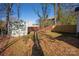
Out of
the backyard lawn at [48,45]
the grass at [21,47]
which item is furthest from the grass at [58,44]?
the grass at [21,47]

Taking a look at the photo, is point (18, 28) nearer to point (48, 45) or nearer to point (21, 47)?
point (21, 47)

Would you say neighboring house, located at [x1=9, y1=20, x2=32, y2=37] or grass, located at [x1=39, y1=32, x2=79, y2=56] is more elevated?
neighboring house, located at [x1=9, y1=20, x2=32, y2=37]

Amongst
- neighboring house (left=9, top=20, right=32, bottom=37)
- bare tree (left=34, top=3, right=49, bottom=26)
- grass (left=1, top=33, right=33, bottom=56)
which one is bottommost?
grass (left=1, top=33, right=33, bottom=56)

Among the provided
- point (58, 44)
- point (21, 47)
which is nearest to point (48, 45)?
point (58, 44)

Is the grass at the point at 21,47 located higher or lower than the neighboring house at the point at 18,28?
lower

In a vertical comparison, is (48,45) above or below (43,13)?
below

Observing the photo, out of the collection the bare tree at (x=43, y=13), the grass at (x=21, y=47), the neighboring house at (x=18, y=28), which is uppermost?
the bare tree at (x=43, y=13)

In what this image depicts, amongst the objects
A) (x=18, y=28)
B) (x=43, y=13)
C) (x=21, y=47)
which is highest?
(x=43, y=13)

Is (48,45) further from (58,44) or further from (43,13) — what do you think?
(43,13)

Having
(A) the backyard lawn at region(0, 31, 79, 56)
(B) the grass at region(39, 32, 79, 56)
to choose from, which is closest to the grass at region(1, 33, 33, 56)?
(A) the backyard lawn at region(0, 31, 79, 56)

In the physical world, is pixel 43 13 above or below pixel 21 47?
above

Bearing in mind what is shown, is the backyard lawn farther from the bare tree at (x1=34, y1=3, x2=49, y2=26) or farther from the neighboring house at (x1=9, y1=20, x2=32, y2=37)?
the bare tree at (x1=34, y1=3, x2=49, y2=26)

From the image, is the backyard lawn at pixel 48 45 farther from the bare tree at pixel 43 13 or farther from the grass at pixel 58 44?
the bare tree at pixel 43 13

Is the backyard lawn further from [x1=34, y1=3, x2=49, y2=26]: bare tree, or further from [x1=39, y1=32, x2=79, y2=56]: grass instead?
[x1=34, y1=3, x2=49, y2=26]: bare tree
